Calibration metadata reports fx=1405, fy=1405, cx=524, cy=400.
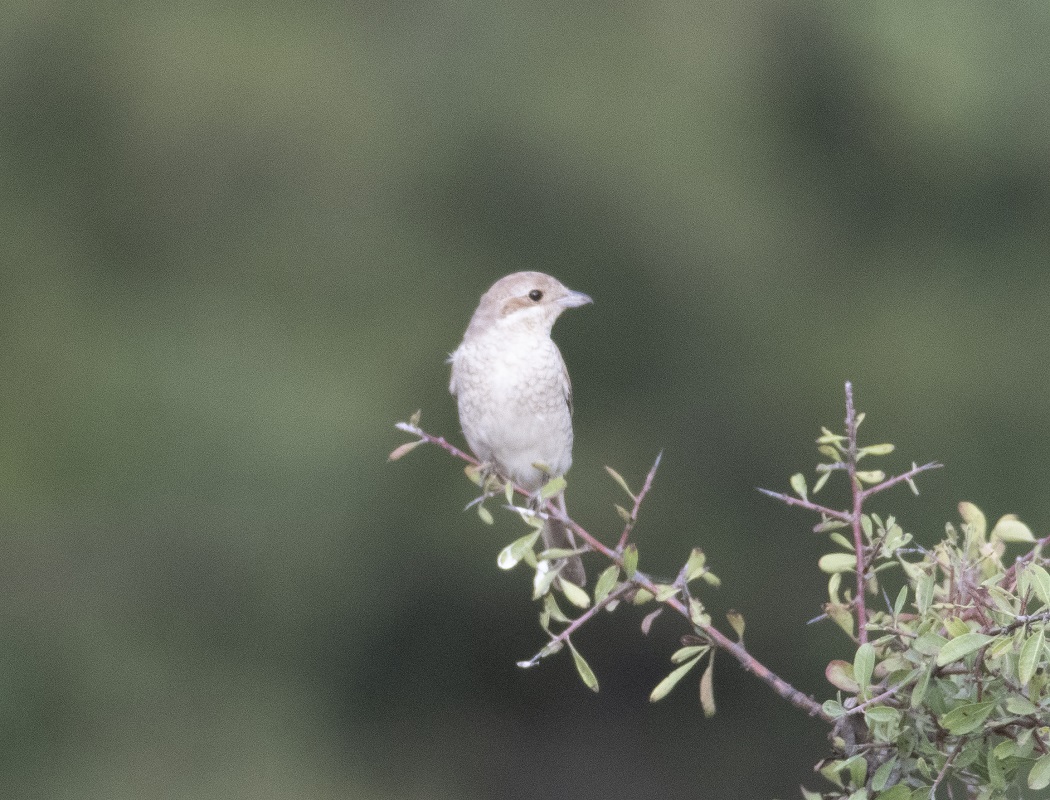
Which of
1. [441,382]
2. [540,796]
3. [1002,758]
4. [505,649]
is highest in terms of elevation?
[1002,758]

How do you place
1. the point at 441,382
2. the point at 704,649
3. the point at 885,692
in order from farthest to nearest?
the point at 441,382
the point at 704,649
the point at 885,692

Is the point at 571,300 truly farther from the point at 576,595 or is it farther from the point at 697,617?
the point at 697,617

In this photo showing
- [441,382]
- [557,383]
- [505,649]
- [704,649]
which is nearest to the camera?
[704,649]

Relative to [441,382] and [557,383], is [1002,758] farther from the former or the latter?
[441,382]

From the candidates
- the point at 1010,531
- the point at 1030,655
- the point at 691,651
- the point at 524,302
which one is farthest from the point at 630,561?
the point at 524,302

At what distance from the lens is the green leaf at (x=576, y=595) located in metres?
1.98

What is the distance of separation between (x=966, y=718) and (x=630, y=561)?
0.49 meters

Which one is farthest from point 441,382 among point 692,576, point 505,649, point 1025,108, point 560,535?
point 692,576

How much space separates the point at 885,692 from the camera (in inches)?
71.7

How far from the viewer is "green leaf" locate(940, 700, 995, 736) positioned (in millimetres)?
1745

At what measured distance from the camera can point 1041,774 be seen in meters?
1.77

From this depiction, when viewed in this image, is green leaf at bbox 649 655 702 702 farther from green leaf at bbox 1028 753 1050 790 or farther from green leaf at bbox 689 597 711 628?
green leaf at bbox 1028 753 1050 790

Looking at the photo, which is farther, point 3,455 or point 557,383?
point 3,455

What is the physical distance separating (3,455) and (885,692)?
6.78 metres
